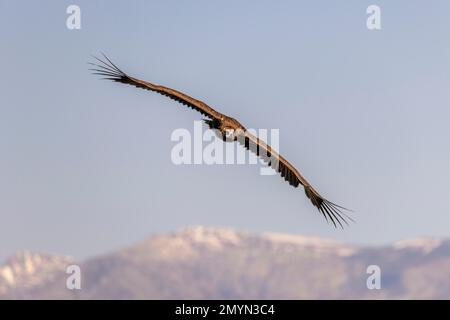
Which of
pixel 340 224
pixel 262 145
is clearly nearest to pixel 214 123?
pixel 262 145

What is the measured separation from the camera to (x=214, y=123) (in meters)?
33.6

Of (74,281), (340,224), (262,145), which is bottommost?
(74,281)
